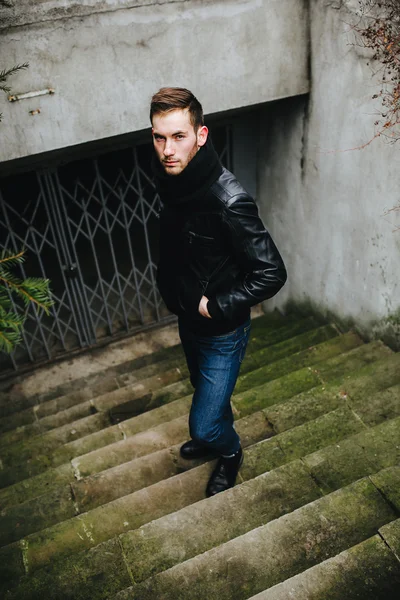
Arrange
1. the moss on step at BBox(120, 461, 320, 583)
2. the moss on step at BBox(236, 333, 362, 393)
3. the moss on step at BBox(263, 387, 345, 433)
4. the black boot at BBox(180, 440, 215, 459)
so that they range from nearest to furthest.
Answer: the moss on step at BBox(120, 461, 320, 583) < the black boot at BBox(180, 440, 215, 459) < the moss on step at BBox(263, 387, 345, 433) < the moss on step at BBox(236, 333, 362, 393)

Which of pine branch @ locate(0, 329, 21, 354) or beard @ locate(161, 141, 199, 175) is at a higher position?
beard @ locate(161, 141, 199, 175)

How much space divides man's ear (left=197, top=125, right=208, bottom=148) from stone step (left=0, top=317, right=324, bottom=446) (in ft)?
8.35

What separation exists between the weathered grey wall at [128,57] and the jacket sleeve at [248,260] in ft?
6.49

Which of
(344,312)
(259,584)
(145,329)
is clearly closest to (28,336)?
(145,329)

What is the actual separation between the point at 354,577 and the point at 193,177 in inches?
66.5

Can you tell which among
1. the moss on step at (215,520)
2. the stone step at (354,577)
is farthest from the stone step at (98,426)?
the stone step at (354,577)

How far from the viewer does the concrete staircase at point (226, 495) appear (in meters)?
2.13

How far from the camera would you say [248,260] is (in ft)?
7.34

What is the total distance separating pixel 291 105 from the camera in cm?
453

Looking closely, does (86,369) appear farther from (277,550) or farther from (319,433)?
(277,550)

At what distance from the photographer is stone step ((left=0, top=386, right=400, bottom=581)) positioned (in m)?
2.45

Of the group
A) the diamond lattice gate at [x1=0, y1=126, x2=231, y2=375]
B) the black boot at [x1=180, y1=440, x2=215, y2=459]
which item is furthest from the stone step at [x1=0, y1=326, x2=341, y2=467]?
the diamond lattice gate at [x1=0, y1=126, x2=231, y2=375]

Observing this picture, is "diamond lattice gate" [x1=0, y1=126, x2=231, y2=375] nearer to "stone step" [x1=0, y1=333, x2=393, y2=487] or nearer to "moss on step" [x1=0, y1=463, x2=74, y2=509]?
"stone step" [x1=0, y1=333, x2=393, y2=487]

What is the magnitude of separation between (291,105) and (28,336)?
3.71m
